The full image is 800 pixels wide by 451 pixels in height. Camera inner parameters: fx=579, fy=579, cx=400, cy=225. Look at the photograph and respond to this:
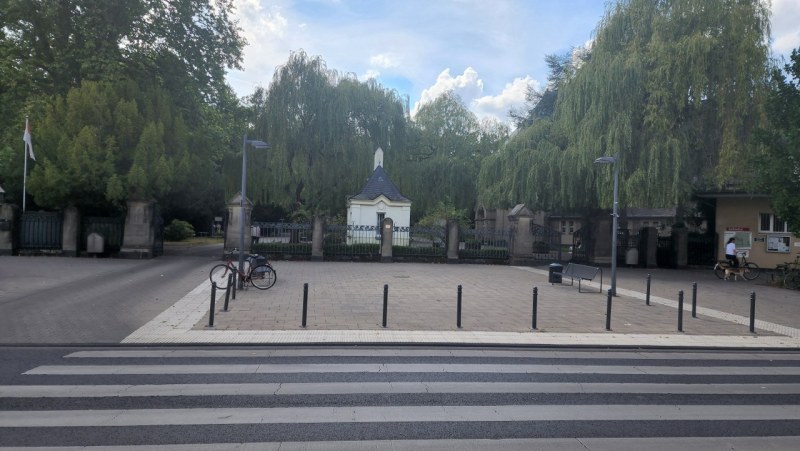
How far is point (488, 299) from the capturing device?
1523cm

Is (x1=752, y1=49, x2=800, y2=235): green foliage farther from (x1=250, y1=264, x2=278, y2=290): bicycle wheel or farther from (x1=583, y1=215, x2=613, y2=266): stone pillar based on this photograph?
(x1=250, y1=264, x2=278, y2=290): bicycle wheel

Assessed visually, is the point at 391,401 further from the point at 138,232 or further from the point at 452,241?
the point at 138,232

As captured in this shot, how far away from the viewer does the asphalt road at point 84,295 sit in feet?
32.3

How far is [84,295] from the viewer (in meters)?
13.9

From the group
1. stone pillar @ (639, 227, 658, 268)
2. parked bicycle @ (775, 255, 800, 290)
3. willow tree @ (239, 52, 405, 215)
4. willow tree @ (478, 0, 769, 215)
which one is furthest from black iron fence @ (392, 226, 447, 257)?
parked bicycle @ (775, 255, 800, 290)

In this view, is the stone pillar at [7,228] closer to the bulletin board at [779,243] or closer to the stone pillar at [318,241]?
the stone pillar at [318,241]

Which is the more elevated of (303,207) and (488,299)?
(303,207)

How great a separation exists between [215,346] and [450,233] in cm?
1953

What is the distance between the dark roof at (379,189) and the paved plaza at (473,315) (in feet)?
42.3

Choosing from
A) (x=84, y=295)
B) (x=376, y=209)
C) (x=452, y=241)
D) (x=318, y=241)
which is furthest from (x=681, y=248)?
(x=84, y=295)

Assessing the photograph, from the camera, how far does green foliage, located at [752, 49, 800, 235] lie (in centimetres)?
1928

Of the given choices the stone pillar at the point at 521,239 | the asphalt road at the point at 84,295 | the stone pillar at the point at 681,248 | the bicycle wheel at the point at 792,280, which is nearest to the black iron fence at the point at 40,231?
the asphalt road at the point at 84,295

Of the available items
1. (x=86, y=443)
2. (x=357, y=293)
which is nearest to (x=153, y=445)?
(x=86, y=443)

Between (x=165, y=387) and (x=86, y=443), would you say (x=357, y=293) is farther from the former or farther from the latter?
(x=86, y=443)
